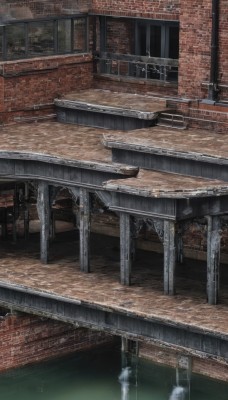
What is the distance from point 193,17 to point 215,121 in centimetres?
281

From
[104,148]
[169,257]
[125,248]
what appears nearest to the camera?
[169,257]

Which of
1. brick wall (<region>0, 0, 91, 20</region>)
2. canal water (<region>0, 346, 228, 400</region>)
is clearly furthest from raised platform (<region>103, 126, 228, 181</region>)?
brick wall (<region>0, 0, 91, 20</region>)

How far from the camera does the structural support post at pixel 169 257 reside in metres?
35.7

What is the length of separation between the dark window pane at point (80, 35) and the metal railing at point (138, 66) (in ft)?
1.80

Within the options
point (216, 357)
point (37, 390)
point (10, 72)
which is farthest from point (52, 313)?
point (10, 72)

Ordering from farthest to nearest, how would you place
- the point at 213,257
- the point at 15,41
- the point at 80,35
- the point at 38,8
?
the point at 80,35 → the point at 38,8 → the point at 15,41 → the point at 213,257

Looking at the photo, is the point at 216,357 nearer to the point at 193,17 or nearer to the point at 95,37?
the point at 193,17

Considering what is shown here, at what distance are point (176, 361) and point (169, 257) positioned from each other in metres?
3.31

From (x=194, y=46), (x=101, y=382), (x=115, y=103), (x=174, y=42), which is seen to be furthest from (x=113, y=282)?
(x=174, y=42)

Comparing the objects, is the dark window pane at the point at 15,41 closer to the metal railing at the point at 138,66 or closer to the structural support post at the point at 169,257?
the metal railing at the point at 138,66

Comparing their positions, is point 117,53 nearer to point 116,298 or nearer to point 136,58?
point 136,58

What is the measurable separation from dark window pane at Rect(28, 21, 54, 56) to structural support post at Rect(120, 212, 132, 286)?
819cm

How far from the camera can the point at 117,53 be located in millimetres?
44688

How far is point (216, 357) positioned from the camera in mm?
34188
